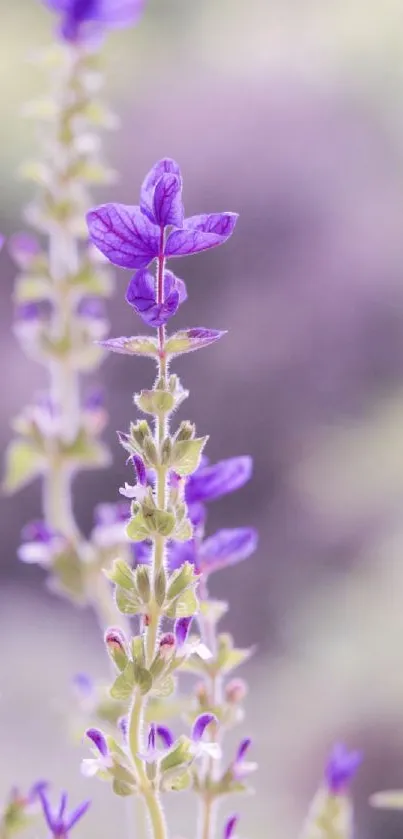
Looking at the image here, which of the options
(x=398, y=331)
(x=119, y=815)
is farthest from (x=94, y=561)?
(x=398, y=331)

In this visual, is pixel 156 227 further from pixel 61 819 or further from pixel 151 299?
pixel 61 819

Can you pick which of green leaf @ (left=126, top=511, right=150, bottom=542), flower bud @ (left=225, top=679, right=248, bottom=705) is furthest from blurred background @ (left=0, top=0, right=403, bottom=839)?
green leaf @ (left=126, top=511, right=150, bottom=542)

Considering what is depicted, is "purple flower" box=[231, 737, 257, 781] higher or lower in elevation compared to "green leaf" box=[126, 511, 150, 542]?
lower

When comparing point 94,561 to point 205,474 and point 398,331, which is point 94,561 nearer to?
point 205,474

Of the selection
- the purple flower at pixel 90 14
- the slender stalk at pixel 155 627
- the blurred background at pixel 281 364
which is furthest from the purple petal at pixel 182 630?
the blurred background at pixel 281 364

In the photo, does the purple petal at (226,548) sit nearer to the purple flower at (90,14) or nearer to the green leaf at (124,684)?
the green leaf at (124,684)

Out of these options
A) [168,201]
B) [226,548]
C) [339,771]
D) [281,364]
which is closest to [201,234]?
[168,201]

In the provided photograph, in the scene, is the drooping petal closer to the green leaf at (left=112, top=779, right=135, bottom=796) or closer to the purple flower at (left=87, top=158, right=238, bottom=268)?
the purple flower at (left=87, top=158, right=238, bottom=268)
